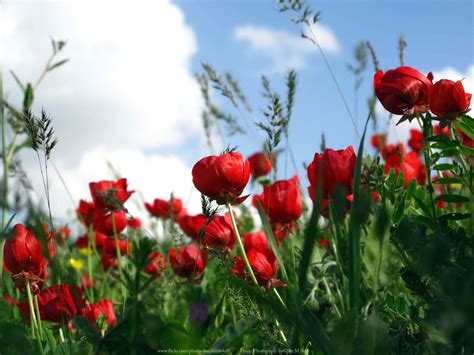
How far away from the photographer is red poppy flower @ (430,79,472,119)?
123 cm

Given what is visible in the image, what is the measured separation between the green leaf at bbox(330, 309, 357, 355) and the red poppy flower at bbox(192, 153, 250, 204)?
1.91ft

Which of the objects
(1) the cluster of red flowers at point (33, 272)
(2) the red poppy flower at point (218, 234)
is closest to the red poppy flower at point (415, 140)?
(2) the red poppy flower at point (218, 234)

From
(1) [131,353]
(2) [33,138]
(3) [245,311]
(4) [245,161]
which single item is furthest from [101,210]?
(1) [131,353]

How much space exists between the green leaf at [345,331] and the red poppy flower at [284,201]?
1017 mm

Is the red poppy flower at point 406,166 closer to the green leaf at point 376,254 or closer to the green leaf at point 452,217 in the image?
the green leaf at point 452,217

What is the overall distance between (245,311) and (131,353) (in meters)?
0.28

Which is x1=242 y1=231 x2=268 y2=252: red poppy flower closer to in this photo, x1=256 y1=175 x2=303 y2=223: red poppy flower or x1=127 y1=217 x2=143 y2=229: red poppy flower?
x1=256 y1=175 x2=303 y2=223: red poppy flower

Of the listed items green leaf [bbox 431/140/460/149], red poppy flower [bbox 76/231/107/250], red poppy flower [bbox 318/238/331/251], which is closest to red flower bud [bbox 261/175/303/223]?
red poppy flower [bbox 318/238/331/251]

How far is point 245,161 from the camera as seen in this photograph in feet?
4.48

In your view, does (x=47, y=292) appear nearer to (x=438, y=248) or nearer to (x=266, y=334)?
(x=266, y=334)

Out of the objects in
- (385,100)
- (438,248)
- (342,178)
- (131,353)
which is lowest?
(131,353)

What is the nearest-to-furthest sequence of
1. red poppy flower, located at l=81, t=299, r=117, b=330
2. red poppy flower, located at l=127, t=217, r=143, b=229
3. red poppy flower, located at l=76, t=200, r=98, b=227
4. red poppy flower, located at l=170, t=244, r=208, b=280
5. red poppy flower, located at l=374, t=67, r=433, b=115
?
red poppy flower, located at l=374, t=67, r=433, b=115 < red poppy flower, located at l=81, t=299, r=117, b=330 < red poppy flower, located at l=127, t=217, r=143, b=229 < red poppy flower, located at l=170, t=244, r=208, b=280 < red poppy flower, located at l=76, t=200, r=98, b=227

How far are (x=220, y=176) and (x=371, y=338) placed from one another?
0.61 metres

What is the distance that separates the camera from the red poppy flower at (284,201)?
5.89 ft
